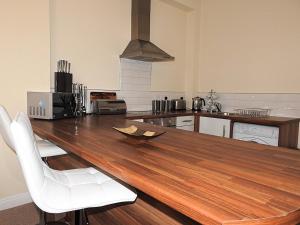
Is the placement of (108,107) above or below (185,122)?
above

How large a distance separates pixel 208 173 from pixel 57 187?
2.23ft

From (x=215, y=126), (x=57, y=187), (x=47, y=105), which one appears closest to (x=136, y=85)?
(x=215, y=126)

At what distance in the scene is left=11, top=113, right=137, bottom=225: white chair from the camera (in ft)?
2.96

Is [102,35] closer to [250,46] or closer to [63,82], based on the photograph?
[63,82]

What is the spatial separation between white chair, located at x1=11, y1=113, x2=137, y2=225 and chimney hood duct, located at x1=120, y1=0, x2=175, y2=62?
7.27 feet

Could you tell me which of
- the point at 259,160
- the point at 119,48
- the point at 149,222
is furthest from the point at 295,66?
the point at 149,222

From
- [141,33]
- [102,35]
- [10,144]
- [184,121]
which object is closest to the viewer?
[10,144]

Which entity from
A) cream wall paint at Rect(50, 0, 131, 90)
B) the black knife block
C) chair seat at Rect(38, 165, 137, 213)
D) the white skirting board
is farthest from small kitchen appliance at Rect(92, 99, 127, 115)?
chair seat at Rect(38, 165, 137, 213)

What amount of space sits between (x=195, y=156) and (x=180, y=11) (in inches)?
144

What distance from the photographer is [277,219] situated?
1.73 feet

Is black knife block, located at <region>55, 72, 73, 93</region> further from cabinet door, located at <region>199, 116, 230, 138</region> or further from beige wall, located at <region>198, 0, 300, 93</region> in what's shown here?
beige wall, located at <region>198, 0, 300, 93</region>

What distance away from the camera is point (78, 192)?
1.04 metres

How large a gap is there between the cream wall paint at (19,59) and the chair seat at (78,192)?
1.33 meters

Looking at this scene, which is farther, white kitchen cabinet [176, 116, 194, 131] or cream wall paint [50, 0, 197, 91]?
white kitchen cabinet [176, 116, 194, 131]
